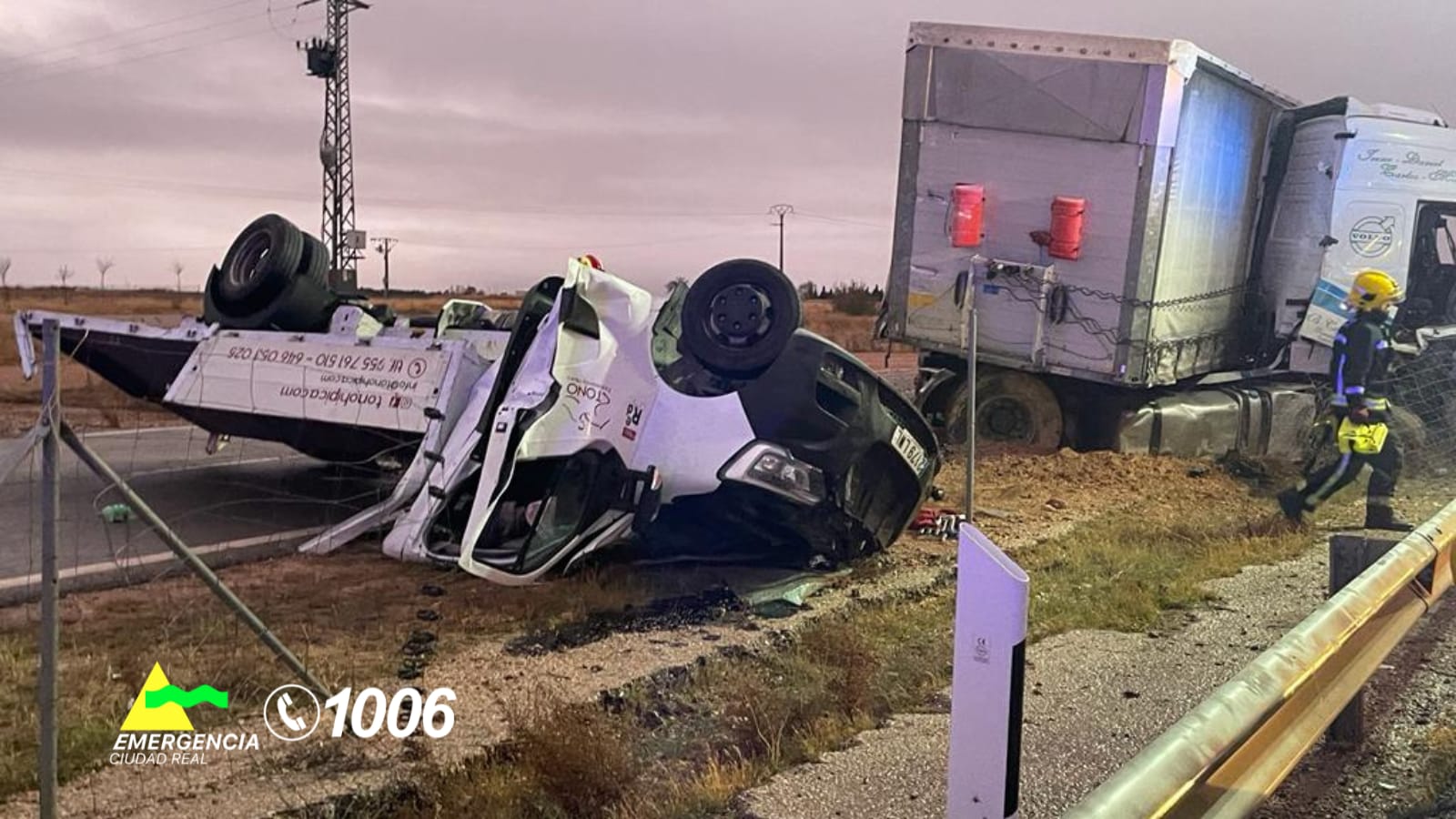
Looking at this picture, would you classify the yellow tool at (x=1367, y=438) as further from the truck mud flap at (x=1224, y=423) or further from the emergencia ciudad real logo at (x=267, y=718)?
the emergencia ciudad real logo at (x=267, y=718)

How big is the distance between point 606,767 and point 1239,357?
1223cm

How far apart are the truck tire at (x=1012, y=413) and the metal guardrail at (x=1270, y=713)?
27.3ft

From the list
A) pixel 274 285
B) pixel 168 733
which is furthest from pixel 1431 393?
pixel 168 733

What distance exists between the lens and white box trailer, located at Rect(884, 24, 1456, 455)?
11.4 meters

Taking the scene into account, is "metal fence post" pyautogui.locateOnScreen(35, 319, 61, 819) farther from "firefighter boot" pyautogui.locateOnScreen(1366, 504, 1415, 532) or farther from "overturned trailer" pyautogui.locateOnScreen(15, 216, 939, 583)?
"firefighter boot" pyautogui.locateOnScreen(1366, 504, 1415, 532)

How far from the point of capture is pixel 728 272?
657cm

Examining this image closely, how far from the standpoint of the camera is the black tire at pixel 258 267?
8336 mm

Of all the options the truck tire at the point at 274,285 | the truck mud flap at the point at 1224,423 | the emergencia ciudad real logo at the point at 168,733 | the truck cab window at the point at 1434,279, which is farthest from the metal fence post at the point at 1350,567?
the truck cab window at the point at 1434,279

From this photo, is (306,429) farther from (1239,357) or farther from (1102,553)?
(1239,357)

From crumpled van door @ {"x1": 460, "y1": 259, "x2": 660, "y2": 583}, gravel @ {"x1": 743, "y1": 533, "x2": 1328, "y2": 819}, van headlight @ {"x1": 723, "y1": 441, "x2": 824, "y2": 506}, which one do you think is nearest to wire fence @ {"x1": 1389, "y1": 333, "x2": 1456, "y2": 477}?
gravel @ {"x1": 743, "y1": 533, "x2": 1328, "y2": 819}

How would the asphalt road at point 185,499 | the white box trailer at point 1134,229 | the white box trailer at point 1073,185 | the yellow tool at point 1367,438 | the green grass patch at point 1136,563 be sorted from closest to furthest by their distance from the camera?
the green grass patch at point 1136,563, the asphalt road at point 185,499, the yellow tool at point 1367,438, the white box trailer at point 1073,185, the white box trailer at point 1134,229

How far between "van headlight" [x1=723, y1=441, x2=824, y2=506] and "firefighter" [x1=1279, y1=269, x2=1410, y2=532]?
468cm

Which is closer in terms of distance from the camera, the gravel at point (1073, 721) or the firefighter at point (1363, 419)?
the gravel at point (1073, 721)

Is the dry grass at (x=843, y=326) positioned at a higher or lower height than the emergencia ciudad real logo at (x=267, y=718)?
lower
